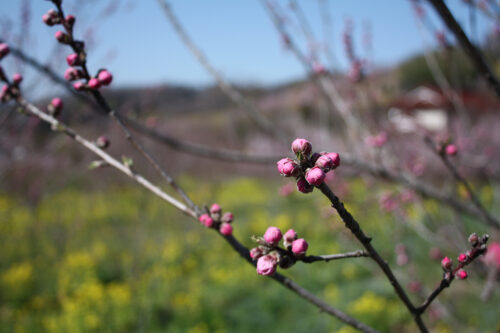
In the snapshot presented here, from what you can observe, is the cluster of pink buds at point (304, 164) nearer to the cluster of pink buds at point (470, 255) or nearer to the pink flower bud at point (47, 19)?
the cluster of pink buds at point (470, 255)

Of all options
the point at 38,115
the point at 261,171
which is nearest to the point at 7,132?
the point at 38,115

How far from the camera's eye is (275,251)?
0.64 m

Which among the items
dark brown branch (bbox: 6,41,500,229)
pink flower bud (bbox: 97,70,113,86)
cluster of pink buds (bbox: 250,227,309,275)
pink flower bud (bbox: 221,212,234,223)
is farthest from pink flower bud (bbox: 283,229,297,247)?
dark brown branch (bbox: 6,41,500,229)

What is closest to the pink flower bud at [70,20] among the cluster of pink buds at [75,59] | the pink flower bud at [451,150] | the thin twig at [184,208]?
the cluster of pink buds at [75,59]

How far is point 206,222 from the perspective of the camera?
82cm

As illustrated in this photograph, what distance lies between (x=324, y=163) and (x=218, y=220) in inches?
15.8

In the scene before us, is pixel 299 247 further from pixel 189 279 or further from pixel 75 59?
pixel 189 279

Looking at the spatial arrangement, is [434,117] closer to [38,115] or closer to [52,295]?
[52,295]

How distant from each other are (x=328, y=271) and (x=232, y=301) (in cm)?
188

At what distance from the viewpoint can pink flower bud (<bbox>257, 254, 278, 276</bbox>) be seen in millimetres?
611

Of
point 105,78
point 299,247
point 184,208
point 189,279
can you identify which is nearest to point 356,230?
point 299,247

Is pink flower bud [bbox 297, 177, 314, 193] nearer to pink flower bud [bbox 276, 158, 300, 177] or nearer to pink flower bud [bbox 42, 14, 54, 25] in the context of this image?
pink flower bud [bbox 276, 158, 300, 177]

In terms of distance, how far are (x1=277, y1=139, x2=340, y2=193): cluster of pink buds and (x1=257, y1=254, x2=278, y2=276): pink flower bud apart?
6.3 inches

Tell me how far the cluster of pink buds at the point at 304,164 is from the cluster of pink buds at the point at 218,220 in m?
0.32
